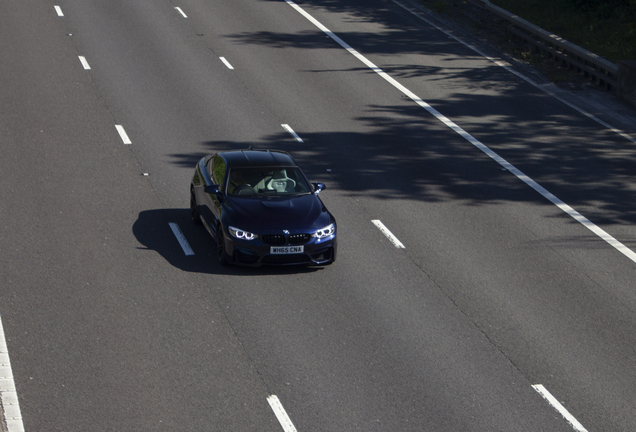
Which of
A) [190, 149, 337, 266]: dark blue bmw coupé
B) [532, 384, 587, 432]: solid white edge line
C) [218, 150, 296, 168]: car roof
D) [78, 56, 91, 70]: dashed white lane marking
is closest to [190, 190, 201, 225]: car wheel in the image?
[190, 149, 337, 266]: dark blue bmw coupé

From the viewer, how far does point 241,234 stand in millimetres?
12320

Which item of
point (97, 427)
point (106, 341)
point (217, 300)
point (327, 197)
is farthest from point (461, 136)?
point (97, 427)

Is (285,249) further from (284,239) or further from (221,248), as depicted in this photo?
(221,248)

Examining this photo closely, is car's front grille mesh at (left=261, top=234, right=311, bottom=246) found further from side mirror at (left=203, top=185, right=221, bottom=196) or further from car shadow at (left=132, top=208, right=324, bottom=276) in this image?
side mirror at (left=203, top=185, right=221, bottom=196)

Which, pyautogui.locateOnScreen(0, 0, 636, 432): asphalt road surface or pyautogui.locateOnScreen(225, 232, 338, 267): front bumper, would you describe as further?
pyautogui.locateOnScreen(225, 232, 338, 267): front bumper

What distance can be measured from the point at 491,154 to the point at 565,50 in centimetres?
801

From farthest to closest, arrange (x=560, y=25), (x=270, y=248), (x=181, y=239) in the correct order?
(x=560, y=25) → (x=181, y=239) → (x=270, y=248)

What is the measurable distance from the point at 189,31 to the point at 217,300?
18.3 metres

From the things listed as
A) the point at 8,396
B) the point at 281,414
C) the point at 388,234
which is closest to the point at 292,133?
the point at 388,234

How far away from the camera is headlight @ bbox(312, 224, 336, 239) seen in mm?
12394

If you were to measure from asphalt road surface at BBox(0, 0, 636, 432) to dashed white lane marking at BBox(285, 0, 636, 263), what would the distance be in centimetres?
8

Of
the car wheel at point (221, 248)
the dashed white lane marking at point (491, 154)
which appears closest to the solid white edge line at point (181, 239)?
the car wheel at point (221, 248)

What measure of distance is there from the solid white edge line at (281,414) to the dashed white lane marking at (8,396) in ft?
8.43

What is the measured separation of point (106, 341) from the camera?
33.8ft
